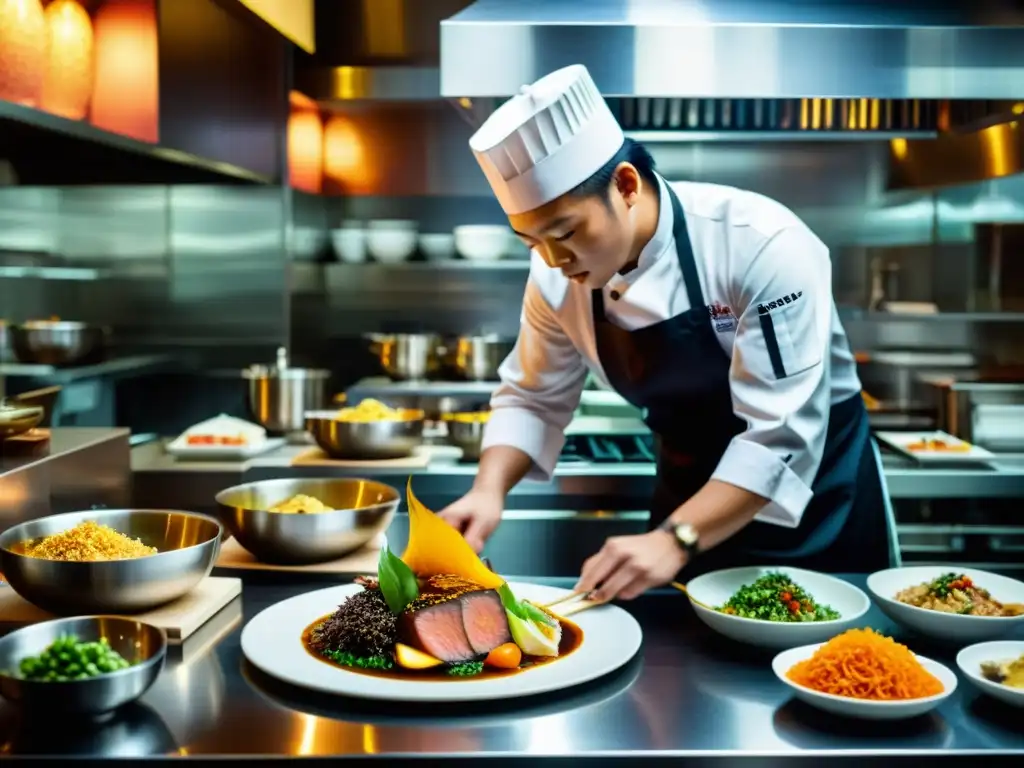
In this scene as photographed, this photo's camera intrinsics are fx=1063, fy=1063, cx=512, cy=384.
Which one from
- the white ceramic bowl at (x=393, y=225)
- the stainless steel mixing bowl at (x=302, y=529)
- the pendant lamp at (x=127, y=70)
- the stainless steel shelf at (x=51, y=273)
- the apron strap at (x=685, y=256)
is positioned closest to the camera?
the stainless steel mixing bowl at (x=302, y=529)

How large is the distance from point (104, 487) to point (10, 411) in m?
0.42

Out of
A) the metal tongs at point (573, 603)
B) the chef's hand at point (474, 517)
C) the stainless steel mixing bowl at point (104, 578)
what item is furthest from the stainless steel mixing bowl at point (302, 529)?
the metal tongs at point (573, 603)

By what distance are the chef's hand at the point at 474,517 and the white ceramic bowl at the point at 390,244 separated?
3.20m

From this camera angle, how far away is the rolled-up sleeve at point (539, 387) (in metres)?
2.46

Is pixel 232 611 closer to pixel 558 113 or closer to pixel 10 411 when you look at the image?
pixel 10 411

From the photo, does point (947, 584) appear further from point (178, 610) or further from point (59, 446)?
point (59, 446)

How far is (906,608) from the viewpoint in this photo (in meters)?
1.63

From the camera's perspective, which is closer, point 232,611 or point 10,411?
point 232,611

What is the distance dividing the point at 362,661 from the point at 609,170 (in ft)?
3.30

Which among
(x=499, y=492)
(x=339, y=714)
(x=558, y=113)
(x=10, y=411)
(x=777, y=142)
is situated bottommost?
(x=339, y=714)

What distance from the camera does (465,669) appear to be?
1.49 m

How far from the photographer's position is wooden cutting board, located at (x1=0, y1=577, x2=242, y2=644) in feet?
5.42

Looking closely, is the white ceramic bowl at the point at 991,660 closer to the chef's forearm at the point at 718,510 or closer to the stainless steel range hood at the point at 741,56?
the chef's forearm at the point at 718,510

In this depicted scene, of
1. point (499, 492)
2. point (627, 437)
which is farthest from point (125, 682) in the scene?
point (627, 437)
